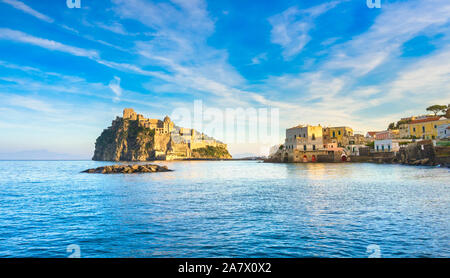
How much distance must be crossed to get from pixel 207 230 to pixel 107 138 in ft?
614

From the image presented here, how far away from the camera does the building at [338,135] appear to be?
286ft

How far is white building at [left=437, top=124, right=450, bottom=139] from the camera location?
6162 centimetres

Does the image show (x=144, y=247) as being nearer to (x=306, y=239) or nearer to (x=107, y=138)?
(x=306, y=239)

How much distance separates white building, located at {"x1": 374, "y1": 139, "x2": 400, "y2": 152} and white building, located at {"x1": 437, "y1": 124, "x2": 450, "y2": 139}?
9758 mm

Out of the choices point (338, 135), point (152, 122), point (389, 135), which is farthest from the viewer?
point (152, 122)

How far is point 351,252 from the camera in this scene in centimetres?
870

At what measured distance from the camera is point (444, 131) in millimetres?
62875

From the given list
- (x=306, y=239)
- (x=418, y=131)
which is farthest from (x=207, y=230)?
(x=418, y=131)

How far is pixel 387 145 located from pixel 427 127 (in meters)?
A: 9.94

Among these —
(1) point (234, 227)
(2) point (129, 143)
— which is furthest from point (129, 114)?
(1) point (234, 227)

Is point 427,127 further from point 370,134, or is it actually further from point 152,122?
point 152,122

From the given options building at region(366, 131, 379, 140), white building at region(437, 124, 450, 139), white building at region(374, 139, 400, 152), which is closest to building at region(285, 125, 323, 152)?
white building at region(374, 139, 400, 152)

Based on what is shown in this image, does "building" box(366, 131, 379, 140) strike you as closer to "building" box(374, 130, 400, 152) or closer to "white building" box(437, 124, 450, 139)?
"building" box(374, 130, 400, 152)
